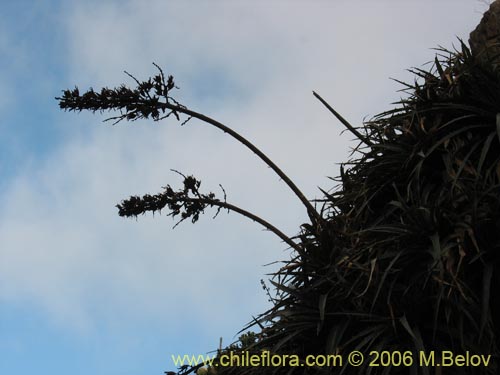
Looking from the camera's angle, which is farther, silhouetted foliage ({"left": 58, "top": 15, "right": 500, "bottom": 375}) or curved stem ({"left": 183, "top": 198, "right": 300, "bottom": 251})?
curved stem ({"left": 183, "top": 198, "right": 300, "bottom": 251})

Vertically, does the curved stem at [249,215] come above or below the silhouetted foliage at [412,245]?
above

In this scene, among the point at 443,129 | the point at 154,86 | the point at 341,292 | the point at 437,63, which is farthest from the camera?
the point at 154,86

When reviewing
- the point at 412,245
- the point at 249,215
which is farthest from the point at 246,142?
the point at 412,245

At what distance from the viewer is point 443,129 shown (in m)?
6.58

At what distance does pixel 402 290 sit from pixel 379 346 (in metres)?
0.48

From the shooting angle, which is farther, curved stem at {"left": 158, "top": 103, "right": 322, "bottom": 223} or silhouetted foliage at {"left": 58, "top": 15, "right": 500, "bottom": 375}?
curved stem at {"left": 158, "top": 103, "right": 322, "bottom": 223}

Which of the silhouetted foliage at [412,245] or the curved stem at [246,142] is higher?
the curved stem at [246,142]

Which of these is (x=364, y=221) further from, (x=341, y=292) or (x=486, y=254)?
(x=486, y=254)

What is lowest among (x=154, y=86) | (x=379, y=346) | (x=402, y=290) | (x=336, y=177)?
(x=379, y=346)

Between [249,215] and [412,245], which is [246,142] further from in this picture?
[412,245]

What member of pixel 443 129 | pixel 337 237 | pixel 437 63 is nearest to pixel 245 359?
pixel 337 237

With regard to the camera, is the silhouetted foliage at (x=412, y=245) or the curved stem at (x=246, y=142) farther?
the curved stem at (x=246, y=142)

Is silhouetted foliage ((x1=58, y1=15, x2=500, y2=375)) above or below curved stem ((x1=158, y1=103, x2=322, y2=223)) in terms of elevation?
below

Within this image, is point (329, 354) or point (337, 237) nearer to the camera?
point (329, 354)
